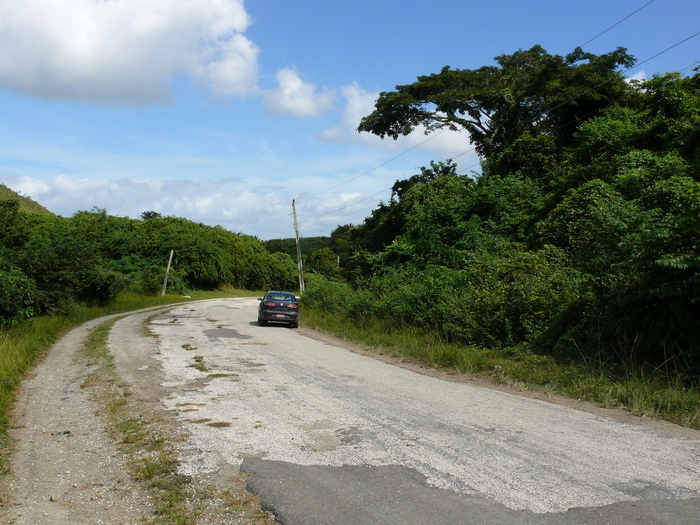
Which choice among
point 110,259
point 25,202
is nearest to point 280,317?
point 110,259

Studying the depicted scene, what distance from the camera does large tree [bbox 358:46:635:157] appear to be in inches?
1234

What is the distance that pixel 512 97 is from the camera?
109 feet

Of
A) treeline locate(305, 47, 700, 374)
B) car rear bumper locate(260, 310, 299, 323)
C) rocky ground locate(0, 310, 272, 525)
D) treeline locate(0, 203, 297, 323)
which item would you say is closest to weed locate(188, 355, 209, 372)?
rocky ground locate(0, 310, 272, 525)

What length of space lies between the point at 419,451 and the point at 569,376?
5.58 metres

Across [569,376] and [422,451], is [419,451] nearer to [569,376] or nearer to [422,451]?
[422,451]

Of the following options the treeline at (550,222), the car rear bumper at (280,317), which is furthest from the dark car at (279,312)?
the treeline at (550,222)

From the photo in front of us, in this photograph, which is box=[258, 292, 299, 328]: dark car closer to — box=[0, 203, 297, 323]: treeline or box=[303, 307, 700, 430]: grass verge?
box=[303, 307, 700, 430]: grass verge

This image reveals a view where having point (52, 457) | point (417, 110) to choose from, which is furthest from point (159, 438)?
point (417, 110)

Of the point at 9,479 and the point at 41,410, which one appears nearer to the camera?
the point at 9,479

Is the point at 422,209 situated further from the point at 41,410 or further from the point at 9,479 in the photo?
the point at 9,479

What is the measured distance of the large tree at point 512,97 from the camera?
103 ft

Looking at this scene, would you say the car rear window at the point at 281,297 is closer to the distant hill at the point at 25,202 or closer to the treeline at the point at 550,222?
the treeline at the point at 550,222

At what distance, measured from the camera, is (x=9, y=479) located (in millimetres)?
5086

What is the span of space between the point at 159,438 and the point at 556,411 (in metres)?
5.54
